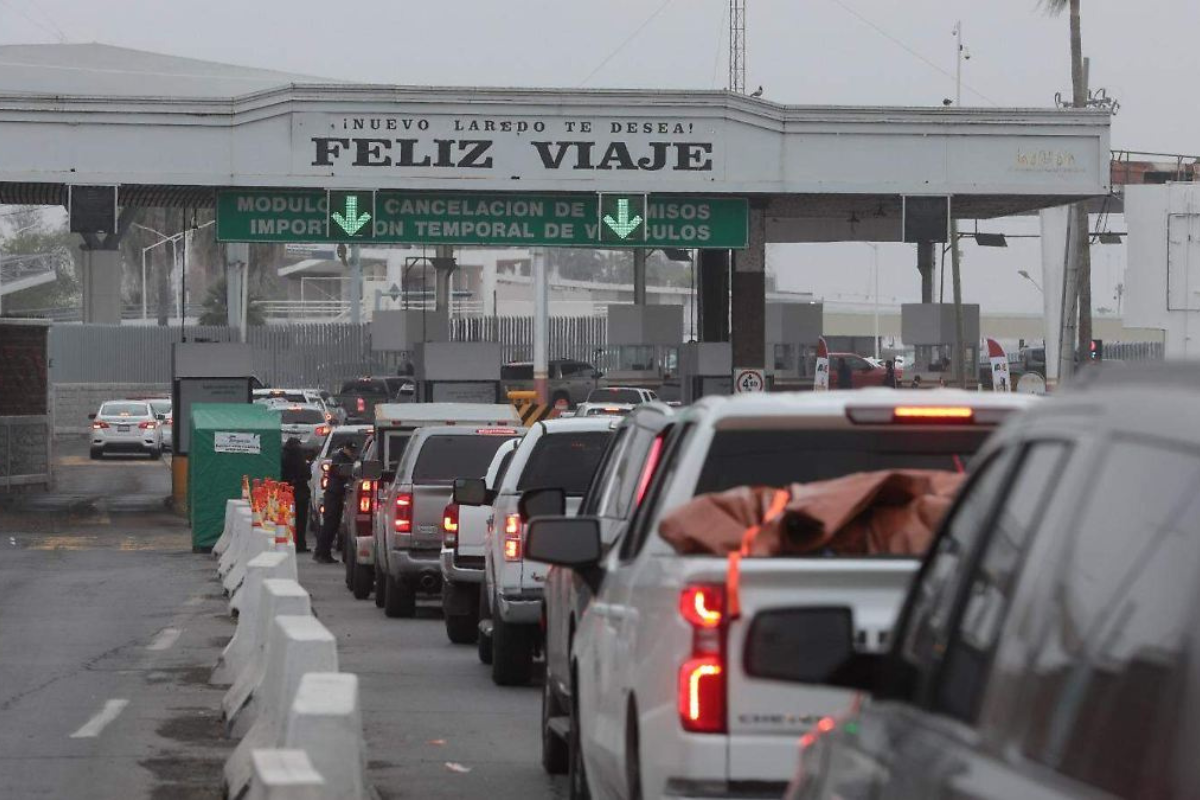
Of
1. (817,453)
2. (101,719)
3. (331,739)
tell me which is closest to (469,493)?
(101,719)

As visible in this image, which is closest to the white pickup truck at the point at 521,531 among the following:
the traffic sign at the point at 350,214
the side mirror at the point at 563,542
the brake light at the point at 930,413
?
the side mirror at the point at 563,542

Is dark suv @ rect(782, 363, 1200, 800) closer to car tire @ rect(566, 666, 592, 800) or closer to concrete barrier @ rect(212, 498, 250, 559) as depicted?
car tire @ rect(566, 666, 592, 800)

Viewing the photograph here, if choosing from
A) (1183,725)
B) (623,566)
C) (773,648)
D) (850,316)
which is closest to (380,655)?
(623,566)

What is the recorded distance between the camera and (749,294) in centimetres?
3700

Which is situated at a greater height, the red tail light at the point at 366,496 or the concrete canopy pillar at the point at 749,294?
the concrete canopy pillar at the point at 749,294

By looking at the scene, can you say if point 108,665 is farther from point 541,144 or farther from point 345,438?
point 541,144

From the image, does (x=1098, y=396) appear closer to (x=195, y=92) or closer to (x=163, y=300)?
(x=195, y=92)

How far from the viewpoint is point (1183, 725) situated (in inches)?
97.6

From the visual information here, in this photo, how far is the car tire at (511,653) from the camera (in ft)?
48.3

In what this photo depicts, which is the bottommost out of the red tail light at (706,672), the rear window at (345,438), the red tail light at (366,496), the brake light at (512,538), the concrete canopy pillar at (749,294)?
the red tail light at (366,496)

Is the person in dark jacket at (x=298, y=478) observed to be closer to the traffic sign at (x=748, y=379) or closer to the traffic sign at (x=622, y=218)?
the traffic sign at (x=622, y=218)

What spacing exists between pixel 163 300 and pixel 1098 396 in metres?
116

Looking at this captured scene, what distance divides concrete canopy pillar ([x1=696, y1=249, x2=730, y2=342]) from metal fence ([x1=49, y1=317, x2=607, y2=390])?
40.1 meters

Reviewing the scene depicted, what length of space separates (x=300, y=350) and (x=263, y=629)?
242 feet
